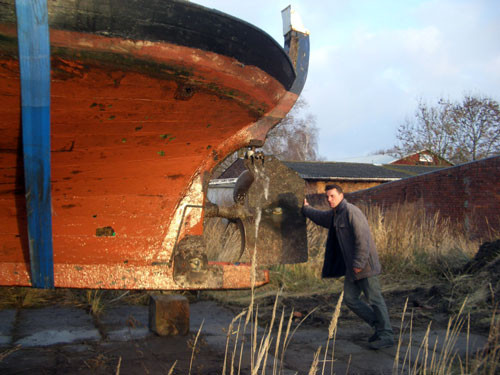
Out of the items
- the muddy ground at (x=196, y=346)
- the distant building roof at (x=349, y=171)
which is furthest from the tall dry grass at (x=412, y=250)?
the distant building roof at (x=349, y=171)

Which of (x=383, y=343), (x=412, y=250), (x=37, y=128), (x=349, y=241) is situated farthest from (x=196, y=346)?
(x=412, y=250)

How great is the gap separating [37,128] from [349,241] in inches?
104

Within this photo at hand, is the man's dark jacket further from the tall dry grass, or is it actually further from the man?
the tall dry grass

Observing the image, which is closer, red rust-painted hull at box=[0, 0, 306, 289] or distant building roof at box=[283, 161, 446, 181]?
red rust-painted hull at box=[0, 0, 306, 289]

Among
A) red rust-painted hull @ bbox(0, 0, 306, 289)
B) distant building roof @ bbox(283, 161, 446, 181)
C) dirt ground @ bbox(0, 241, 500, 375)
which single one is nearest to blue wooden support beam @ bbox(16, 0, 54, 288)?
red rust-painted hull @ bbox(0, 0, 306, 289)

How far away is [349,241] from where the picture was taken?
3889 mm

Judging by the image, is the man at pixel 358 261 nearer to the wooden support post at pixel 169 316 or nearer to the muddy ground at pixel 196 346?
the muddy ground at pixel 196 346

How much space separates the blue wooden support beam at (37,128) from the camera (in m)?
2.05

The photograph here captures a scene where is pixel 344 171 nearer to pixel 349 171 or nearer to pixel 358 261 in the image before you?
pixel 349 171

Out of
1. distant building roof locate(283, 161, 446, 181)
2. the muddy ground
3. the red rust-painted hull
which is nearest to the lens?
the red rust-painted hull

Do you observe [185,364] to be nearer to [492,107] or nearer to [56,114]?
[56,114]

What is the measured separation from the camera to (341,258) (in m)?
4.15

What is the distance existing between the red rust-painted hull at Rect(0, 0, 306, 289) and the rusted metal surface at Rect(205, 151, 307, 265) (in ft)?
1.05

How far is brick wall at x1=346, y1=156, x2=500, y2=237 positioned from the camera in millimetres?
13727
